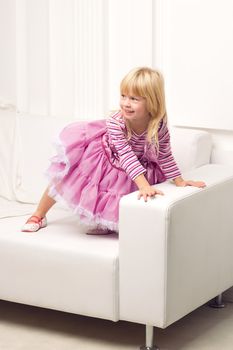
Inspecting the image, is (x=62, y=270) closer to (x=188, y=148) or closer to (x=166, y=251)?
(x=166, y=251)

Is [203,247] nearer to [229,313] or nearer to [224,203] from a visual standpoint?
[224,203]

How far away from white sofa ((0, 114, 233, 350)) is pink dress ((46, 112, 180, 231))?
9 centimetres

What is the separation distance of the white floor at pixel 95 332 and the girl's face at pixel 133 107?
723mm

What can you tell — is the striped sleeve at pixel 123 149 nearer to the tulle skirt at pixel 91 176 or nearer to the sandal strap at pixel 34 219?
the tulle skirt at pixel 91 176

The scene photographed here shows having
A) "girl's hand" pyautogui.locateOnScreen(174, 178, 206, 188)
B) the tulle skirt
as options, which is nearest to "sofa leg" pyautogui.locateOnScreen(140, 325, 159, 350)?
the tulle skirt

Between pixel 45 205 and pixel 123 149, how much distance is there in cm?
39

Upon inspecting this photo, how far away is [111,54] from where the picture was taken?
3.56 metres

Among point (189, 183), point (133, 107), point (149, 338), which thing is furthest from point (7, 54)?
point (149, 338)

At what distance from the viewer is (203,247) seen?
9.70 ft

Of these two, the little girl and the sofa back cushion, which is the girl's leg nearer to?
the little girl

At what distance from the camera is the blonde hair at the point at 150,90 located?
295cm

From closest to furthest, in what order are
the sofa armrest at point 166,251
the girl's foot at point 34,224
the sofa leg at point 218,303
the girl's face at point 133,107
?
the sofa armrest at point 166,251 → the girl's face at point 133,107 → the girl's foot at point 34,224 → the sofa leg at point 218,303

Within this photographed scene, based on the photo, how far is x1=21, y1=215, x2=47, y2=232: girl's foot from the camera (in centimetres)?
308

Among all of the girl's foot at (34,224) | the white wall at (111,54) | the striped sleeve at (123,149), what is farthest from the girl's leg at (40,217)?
the white wall at (111,54)
